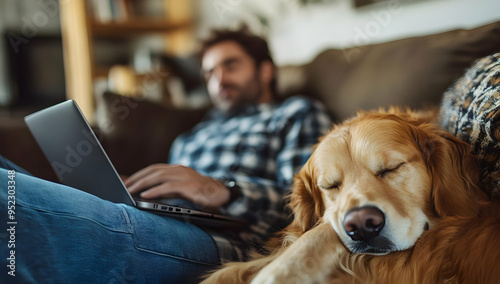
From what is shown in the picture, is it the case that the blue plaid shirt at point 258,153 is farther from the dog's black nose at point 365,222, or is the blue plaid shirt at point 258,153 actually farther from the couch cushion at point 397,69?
the dog's black nose at point 365,222

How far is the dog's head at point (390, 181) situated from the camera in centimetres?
76

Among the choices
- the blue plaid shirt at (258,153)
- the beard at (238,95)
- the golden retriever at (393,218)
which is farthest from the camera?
the beard at (238,95)

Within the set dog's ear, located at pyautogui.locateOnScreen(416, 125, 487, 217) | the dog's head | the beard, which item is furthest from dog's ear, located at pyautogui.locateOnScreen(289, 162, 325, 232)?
the beard

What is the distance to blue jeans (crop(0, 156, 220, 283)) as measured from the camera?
2.39 feet

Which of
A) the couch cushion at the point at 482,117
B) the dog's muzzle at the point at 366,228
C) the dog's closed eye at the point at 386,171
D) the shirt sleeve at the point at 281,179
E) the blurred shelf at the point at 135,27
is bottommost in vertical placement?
the shirt sleeve at the point at 281,179

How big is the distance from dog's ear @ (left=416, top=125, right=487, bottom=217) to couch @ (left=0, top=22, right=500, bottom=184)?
44cm

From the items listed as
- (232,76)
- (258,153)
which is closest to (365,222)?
(258,153)

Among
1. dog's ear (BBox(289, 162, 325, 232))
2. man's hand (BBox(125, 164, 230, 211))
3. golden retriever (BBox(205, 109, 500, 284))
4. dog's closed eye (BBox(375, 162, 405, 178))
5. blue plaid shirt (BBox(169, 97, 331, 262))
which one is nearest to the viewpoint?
golden retriever (BBox(205, 109, 500, 284))

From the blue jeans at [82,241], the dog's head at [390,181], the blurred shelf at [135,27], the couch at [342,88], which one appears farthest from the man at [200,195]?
the blurred shelf at [135,27]

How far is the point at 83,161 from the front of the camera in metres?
1.06

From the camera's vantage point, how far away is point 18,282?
0.72 meters

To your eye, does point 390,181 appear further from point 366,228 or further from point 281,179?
point 281,179

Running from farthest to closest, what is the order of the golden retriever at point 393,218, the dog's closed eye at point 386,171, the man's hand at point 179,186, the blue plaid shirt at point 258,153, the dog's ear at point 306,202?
the blue plaid shirt at point 258,153 < the man's hand at point 179,186 < the dog's ear at point 306,202 < the dog's closed eye at point 386,171 < the golden retriever at point 393,218

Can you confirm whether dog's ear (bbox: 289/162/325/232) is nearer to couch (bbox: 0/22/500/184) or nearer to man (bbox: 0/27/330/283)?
man (bbox: 0/27/330/283)
